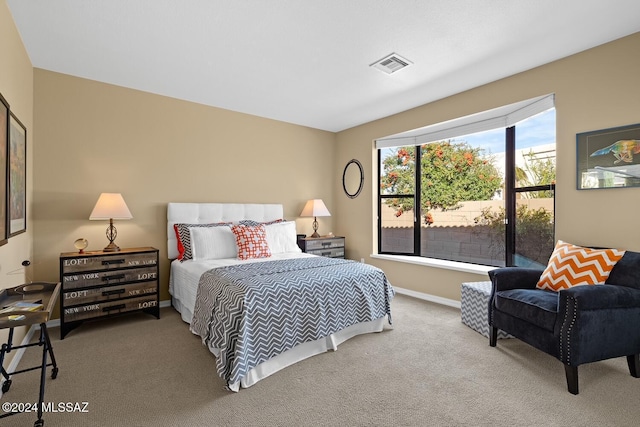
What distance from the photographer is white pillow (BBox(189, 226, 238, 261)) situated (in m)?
3.64

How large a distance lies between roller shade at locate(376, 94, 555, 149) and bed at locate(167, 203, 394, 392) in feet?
7.65

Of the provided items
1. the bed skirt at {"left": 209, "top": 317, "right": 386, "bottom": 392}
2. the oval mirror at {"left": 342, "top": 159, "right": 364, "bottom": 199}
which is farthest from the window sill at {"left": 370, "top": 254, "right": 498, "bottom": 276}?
the bed skirt at {"left": 209, "top": 317, "right": 386, "bottom": 392}

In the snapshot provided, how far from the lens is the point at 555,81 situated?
9.99 ft

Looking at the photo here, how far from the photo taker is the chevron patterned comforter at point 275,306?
2.21 meters

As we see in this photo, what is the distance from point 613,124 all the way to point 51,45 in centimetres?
499

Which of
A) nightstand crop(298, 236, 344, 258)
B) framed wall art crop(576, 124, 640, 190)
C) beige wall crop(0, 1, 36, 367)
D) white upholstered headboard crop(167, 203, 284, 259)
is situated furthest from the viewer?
nightstand crop(298, 236, 344, 258)

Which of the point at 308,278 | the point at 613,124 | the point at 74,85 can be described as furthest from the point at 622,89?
the point at 74,85

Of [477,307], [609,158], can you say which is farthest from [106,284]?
[609,158]

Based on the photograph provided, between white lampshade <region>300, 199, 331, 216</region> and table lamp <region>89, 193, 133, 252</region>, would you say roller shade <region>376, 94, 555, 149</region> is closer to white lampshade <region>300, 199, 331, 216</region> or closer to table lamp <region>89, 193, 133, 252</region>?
white lampshade <region>300, 199, 331, 216</region>

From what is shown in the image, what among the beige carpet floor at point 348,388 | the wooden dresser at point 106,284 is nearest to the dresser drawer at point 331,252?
the beige carpet floor at point 348,388

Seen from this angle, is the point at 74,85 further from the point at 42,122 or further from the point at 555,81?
the point at 555,81

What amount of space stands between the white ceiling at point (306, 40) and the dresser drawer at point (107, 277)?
210 cm

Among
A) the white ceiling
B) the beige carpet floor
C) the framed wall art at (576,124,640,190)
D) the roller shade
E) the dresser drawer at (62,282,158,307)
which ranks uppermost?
A: the white ceiling

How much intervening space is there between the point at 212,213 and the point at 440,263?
316 cm
